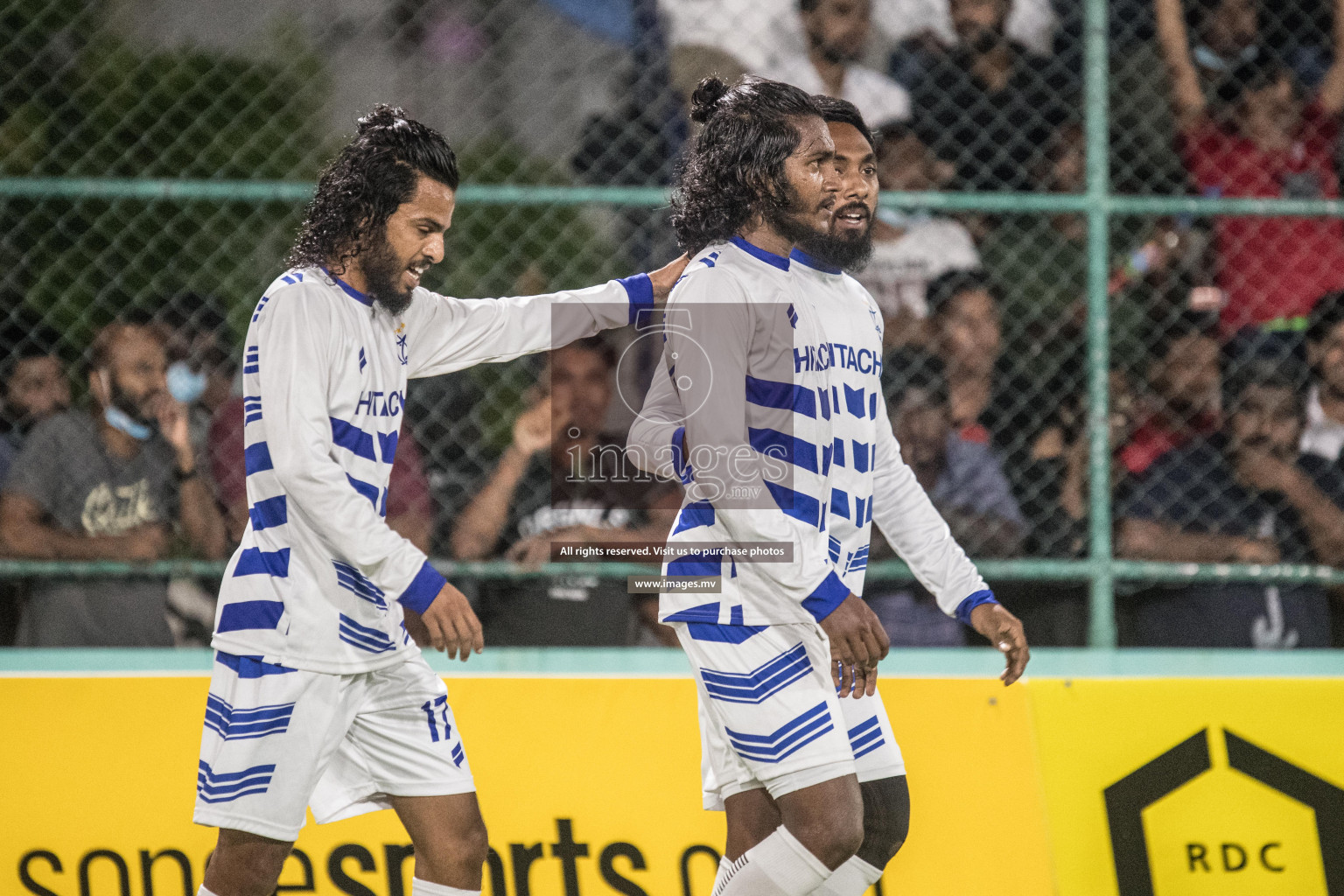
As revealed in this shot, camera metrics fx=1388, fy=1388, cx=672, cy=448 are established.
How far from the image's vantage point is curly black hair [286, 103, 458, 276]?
271 centimetres

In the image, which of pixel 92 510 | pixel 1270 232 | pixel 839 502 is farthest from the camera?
pixel 1270 232

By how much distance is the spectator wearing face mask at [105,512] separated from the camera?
398 cm

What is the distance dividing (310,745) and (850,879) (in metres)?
1.11

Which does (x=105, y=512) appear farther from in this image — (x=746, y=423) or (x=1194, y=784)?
(x=1194, y=784)

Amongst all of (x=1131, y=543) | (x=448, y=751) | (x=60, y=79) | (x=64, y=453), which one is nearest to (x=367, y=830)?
(x=448, y=751)

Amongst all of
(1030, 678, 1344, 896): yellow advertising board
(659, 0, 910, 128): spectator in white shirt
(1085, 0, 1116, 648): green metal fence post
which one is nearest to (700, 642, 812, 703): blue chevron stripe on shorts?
(1030, 678, 1344, 896): yellow advertising board

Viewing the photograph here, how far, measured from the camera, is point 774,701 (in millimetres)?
2635

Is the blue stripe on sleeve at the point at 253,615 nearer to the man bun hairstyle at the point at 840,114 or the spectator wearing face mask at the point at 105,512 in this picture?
the spectator wearing face mask at the point at 105,512

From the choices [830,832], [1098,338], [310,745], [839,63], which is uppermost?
[839,63]

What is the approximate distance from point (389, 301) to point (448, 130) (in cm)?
299

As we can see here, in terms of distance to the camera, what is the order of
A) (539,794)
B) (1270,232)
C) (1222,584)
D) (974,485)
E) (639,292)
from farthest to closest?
(1270,232)
(974,485)
(1222,584)
(539,794)
(639,292)

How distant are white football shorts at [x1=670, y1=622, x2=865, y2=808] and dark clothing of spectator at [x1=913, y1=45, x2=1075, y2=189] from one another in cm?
243

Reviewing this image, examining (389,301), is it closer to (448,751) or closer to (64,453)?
(448,751)

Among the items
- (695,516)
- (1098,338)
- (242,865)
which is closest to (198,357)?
(242,865)
